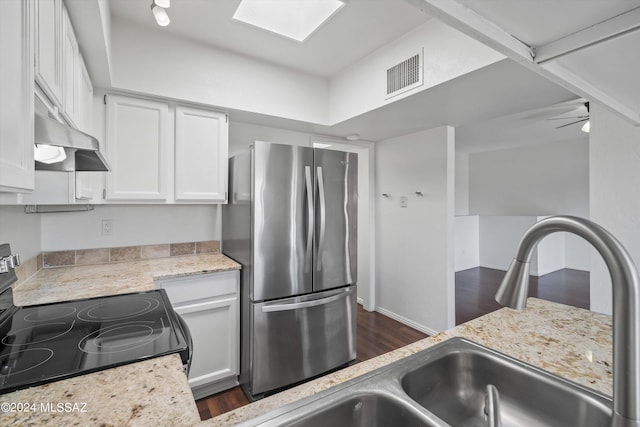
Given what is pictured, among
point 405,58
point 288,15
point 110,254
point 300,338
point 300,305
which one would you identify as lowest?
point 300,338

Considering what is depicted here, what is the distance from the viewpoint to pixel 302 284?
2.22 m

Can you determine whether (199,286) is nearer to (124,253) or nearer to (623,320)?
(124,253)

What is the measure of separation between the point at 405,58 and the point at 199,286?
2.21 metres

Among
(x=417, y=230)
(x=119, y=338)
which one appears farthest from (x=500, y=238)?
(x=119, y=338)

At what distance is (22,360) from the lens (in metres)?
0.89

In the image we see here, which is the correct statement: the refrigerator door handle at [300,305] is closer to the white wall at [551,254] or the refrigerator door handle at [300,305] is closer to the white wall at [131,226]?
the white wall at [131,226]

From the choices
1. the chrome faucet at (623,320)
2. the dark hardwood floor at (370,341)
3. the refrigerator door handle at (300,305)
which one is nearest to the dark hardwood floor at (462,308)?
the dark hardwood floor at (370,341)

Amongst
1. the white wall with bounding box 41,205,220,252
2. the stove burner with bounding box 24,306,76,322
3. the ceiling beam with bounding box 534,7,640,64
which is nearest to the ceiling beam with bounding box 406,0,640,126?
the ceiling beam with bounding box 534,7,640,64

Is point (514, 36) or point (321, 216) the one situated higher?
point (514, 36)

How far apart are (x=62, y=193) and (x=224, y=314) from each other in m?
1.26

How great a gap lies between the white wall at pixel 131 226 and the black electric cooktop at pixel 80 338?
1.06 meters

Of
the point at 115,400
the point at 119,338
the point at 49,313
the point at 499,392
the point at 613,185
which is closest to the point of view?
the point at 115,400

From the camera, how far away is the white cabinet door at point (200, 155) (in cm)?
228

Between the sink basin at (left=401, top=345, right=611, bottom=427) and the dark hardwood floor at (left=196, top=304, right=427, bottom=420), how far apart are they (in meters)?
1.68
